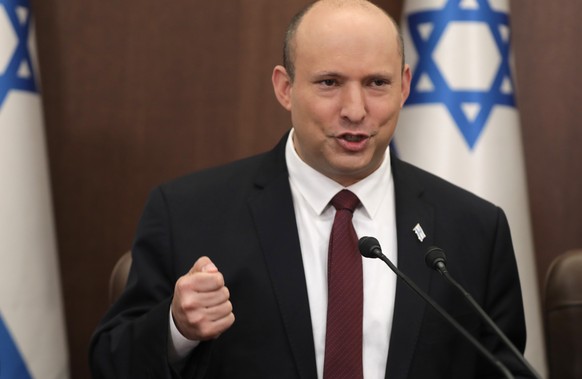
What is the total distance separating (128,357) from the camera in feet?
6.36

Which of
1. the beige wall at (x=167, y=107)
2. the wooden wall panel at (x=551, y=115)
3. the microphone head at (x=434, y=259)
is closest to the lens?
the microphone head at (x=434, y=259)

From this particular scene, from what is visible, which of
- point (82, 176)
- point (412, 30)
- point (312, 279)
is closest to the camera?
point (312, 279)

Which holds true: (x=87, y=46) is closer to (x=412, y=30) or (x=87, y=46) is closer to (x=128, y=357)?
(x=412, y=30)

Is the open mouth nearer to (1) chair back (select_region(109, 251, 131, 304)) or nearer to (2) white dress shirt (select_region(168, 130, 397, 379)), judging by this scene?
(2) white dress shirt (select_region(168, 130, 397, 379))

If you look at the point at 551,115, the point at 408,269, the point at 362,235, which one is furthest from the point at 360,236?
the point at 551,115

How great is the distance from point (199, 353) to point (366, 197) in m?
0.53

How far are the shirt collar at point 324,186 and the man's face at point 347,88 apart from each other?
1.8 inches

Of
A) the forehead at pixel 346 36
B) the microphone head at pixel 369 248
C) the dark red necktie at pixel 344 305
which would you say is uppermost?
the forehead at pixel 346 36

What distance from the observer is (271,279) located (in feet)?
6.64

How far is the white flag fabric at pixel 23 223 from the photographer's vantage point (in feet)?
8.97

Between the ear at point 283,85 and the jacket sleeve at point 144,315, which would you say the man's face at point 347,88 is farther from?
the jacket sleeve at point 144,315

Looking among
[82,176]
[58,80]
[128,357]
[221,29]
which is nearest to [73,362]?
[82,176]

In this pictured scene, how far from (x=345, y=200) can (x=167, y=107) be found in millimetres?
1459

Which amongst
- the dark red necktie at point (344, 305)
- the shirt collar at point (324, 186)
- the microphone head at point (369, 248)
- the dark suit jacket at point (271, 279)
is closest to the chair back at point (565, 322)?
the dark suit jacket at point (271, 279)
